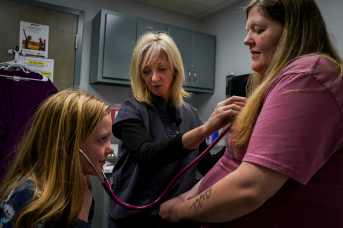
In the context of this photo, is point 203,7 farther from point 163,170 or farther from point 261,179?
point 261,179

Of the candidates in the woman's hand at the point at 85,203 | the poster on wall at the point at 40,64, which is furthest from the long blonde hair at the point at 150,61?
the poster on wall at the point at 40,64

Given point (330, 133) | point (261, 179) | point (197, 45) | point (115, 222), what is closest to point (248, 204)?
point (261, 179)

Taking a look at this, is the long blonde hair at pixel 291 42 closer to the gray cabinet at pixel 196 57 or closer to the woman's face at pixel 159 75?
the woman's face at pixel 159 75

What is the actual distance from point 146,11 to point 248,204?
3.13 metres

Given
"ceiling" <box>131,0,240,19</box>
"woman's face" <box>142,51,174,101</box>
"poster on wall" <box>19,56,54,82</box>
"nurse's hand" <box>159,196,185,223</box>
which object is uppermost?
"ceiling" <box>131,0,240,19</box>

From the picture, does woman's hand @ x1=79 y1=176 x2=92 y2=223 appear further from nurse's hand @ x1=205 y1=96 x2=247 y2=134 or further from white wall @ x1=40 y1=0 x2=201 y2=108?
white wall @ x1=40 y1=0 x2=201 y2=108

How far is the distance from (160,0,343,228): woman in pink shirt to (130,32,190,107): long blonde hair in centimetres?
64

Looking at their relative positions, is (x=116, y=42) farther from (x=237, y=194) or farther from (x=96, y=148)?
(x=237, y=194)

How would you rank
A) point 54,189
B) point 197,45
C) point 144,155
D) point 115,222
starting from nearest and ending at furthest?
point 54,189
point 144,155
point 115,222
point 197,45

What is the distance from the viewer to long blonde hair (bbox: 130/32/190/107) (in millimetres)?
1325

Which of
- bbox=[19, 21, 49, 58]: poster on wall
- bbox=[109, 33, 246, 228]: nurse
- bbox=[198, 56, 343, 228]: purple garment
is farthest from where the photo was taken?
bbox=[19, 21, 49, 58]: poster on wall

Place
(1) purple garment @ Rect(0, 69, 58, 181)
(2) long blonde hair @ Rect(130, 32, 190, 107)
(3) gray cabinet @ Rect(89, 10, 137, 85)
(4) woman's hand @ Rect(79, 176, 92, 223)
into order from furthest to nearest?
(3) gray cabinet @ Rect(89, 10, 137, 85) < (1) purple garment @ Rect(0, 69, 58, 181) < (2) long blonde hair @ Rect(130, 32, 190, 107) < (4) woman's hand @ Rect(79, 176, 92, 223)

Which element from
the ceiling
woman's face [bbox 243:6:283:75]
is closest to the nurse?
woman's face [bbox 243:6:283:75]

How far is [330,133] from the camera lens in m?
0.56
